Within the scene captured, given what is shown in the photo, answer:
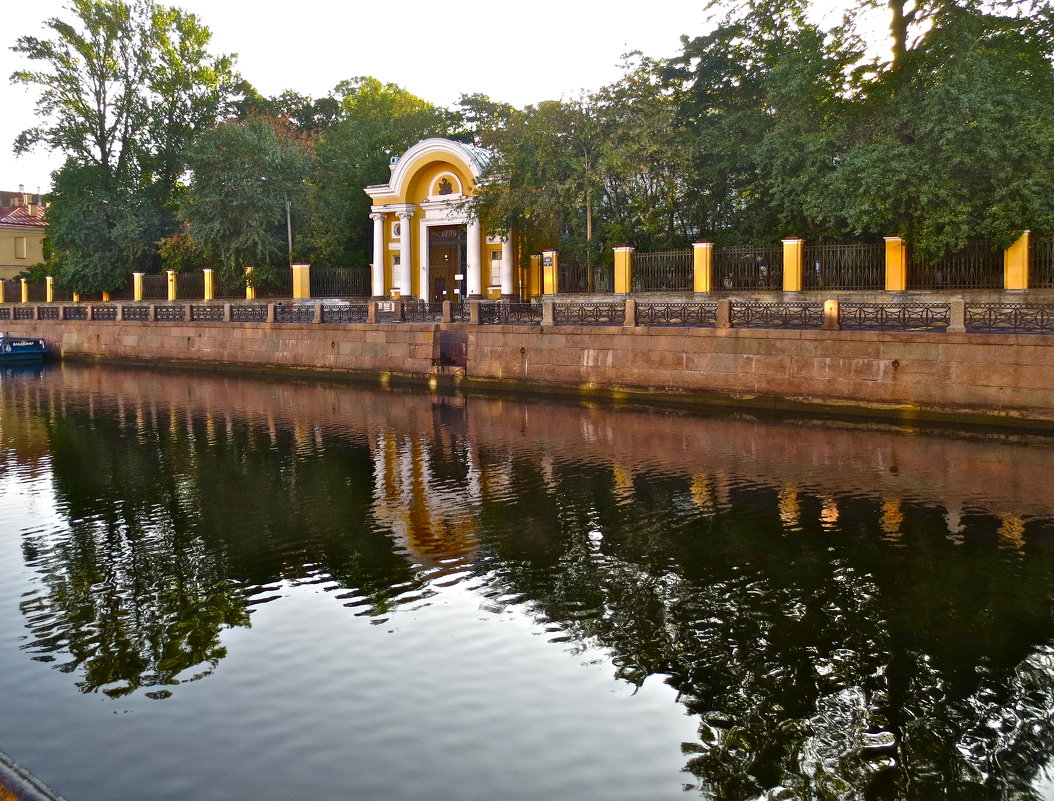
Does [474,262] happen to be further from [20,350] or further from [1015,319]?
[1015,319]

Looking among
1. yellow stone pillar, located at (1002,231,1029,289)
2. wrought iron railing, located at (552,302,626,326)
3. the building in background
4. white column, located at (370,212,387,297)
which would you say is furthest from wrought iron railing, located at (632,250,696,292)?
the building in background

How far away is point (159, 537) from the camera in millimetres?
11469

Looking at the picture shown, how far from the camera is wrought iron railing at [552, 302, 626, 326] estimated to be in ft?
84.8

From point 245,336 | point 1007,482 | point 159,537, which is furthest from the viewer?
point 245,336

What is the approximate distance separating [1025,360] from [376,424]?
12.5m

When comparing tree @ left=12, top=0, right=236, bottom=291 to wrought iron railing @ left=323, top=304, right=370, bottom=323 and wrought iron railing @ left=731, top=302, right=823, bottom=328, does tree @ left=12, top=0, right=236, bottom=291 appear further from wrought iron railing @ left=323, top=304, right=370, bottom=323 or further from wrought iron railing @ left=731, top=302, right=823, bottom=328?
wrought iron railing @ left=731, top=302, right=823, bottom=328

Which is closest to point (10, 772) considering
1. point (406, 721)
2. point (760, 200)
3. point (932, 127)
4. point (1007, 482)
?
point (406, 721)

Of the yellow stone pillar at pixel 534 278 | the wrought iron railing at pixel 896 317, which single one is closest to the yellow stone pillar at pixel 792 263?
the wrought iron railing at pixel 896 317

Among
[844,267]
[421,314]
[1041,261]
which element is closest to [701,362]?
[844,267]

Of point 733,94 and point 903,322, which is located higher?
point 733,94

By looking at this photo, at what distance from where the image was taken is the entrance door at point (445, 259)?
3838cm

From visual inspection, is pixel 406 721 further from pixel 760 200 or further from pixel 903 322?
pixel 760 200

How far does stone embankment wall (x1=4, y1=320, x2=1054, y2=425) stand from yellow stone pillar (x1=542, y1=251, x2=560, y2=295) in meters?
3.69

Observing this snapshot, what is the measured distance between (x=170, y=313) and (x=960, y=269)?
1060 inches
